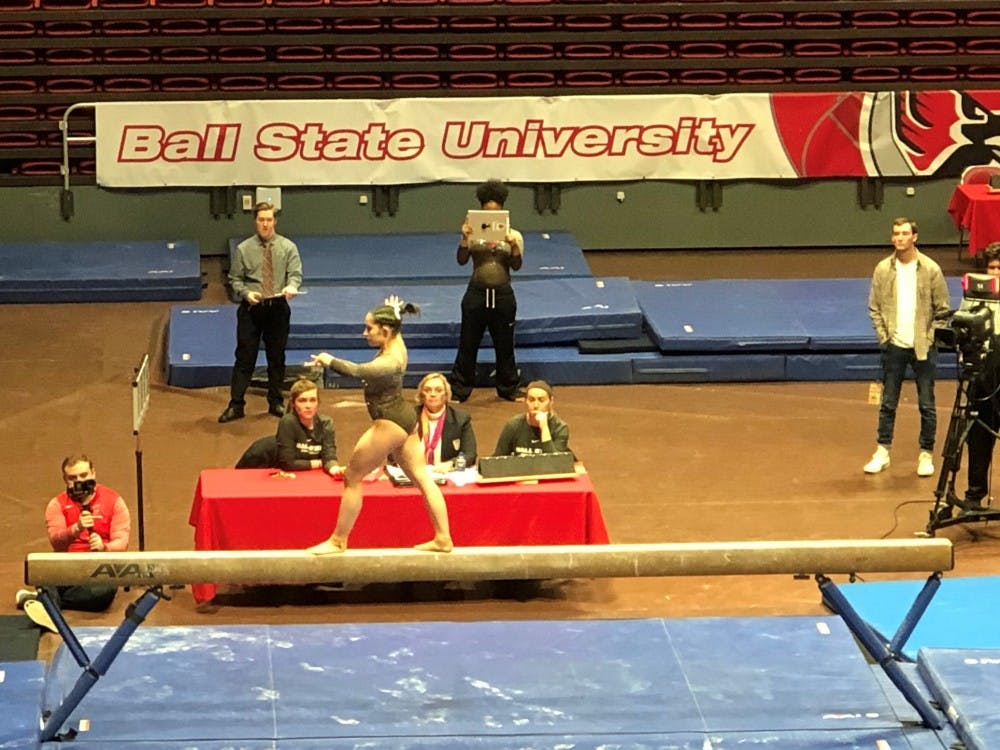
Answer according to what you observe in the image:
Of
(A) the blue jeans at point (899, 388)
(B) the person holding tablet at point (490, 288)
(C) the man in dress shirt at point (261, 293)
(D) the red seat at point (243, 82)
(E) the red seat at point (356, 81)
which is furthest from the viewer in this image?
(E) the red seat at point (356, 81)

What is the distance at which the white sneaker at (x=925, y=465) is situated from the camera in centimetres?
1055

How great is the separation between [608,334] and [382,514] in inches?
173

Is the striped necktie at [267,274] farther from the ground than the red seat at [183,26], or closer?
closer

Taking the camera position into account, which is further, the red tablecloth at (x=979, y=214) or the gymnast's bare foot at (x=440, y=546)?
the red tablecloth at (x=979, y=214)

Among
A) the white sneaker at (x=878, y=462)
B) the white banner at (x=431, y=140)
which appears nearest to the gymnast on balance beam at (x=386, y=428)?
the white sneaker at (x=878, y=462)

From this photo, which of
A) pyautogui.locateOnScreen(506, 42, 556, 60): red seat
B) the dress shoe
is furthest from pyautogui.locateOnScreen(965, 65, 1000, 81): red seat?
the dress shoe

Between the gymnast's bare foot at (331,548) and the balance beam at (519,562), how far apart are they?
0.03 meters

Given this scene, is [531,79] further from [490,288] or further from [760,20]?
[490,288]

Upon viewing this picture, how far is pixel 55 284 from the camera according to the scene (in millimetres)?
14141

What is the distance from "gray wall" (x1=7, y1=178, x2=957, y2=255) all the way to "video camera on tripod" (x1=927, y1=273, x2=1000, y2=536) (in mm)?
6322

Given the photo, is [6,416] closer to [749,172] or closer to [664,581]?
[664,581]

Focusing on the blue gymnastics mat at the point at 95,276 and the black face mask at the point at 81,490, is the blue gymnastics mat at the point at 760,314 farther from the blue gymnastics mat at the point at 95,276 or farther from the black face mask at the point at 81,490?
the black face mask at the point at 81,490

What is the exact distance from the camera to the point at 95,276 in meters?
14.2

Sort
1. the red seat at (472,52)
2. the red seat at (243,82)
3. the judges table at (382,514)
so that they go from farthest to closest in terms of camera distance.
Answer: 1. the red seat at (472,52)
2. the red seat at (243,82)
3. the judges table at (382,514)
